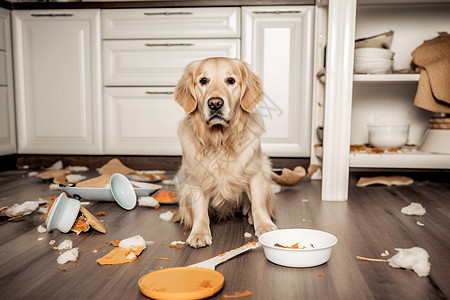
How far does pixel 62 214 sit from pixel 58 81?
2166 mm

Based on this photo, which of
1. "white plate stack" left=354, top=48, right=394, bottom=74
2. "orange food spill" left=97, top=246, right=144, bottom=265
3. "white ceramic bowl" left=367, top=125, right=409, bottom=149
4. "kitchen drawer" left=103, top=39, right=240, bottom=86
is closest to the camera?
"orange food spill" left=97, top=246, right=144, bottom=265

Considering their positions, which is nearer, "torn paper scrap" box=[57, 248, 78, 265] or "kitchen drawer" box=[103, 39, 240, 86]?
"torn paper scrap" box=[57, 248, 78, 265]

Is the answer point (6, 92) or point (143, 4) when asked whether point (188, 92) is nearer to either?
point (143, 4)

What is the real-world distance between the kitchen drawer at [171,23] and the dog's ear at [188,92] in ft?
5.14

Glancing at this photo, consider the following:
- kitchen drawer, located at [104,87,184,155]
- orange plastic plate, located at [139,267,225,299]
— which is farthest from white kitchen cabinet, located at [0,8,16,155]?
orange plastic plate, located at [139,267,225,299]

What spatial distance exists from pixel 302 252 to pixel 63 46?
9.70ft

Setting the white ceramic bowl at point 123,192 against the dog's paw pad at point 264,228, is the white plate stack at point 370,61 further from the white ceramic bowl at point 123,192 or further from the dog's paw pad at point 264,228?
the white ceramic bowl at point 123,192

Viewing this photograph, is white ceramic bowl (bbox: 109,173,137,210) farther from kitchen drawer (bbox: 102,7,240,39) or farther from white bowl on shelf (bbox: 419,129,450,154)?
white bowl on shelf (bbox: 419,129,450,154)

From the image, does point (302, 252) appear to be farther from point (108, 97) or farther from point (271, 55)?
point (108, 97)

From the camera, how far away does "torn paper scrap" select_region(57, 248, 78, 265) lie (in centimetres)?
129

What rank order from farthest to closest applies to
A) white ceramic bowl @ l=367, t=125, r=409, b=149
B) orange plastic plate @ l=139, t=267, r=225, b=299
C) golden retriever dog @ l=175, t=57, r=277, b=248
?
white ceramic bowl @ l=367, t=125, r=409, b=149 < golden retriever dog @ l=175, t=57, r=277, b=248 < orange plastic plate @ l=139, t=267, r=225, b=299

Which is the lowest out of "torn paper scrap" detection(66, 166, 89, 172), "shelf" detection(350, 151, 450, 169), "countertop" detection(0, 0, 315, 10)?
"torn paper scrap" detection(66, 166, 89, 172)

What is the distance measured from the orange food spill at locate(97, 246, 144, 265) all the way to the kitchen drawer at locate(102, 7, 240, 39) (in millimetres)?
2256

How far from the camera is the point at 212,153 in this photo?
173cm
